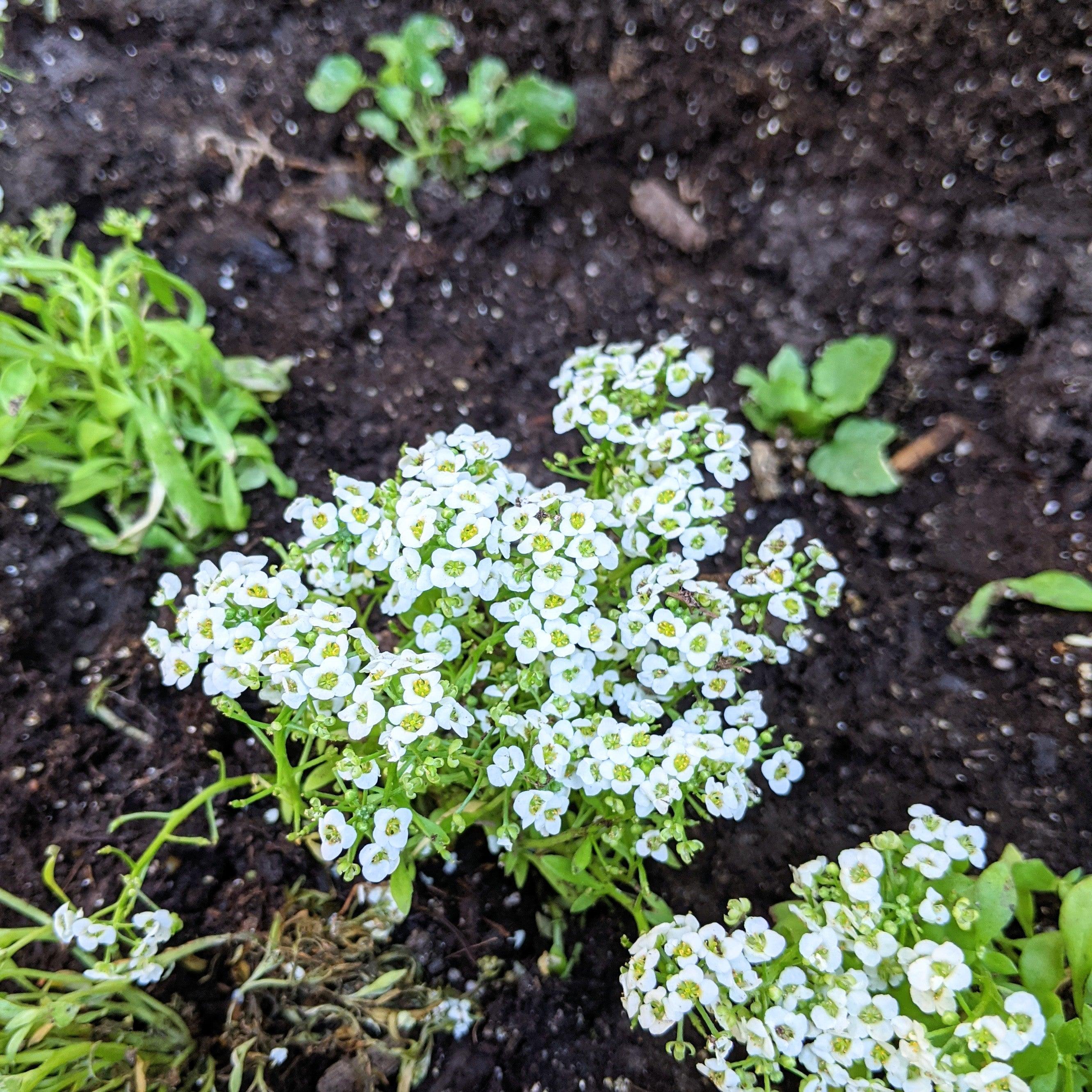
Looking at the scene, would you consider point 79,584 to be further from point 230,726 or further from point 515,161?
point 515,161

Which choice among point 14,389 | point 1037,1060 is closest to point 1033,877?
point 1037,1060

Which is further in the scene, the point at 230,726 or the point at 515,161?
the point at 515,161

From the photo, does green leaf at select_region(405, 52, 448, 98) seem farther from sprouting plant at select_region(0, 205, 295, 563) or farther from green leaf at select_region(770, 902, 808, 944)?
green leaf at select_region(770, 902, 808, 944)

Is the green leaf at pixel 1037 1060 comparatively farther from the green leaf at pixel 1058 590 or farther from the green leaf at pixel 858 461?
the green leaf at pixel 858 461

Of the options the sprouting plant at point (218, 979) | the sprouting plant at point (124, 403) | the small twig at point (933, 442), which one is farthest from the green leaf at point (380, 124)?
the sprouting plant at point (218, 979)

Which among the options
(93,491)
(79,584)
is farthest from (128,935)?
(93,491)
